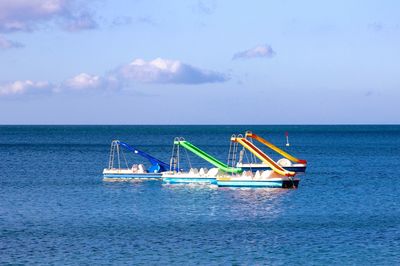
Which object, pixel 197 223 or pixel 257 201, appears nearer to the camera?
pixel 197 223

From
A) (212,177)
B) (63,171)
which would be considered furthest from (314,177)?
(63,171)

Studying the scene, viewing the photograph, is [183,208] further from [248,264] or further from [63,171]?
[63,171]

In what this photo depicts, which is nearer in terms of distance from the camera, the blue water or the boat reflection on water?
the blue water

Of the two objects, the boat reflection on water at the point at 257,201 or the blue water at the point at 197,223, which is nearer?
the blue water at the point at 197,223

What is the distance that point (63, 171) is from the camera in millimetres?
139000

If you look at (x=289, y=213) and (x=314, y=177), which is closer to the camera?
(x=289, y=213)

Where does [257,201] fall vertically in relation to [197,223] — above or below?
above

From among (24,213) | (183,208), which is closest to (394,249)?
(183,208)

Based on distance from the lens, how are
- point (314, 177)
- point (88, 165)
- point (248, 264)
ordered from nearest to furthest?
1. point (248, 264)
2. point (314, 177)
3. point (88, 165)

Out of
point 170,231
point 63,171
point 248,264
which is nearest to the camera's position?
point 248,264

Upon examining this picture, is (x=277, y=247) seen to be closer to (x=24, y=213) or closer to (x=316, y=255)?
(x=316, y=255)

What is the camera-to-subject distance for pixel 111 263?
5538 cm

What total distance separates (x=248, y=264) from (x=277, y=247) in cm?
675

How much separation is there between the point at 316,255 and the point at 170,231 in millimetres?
15126
